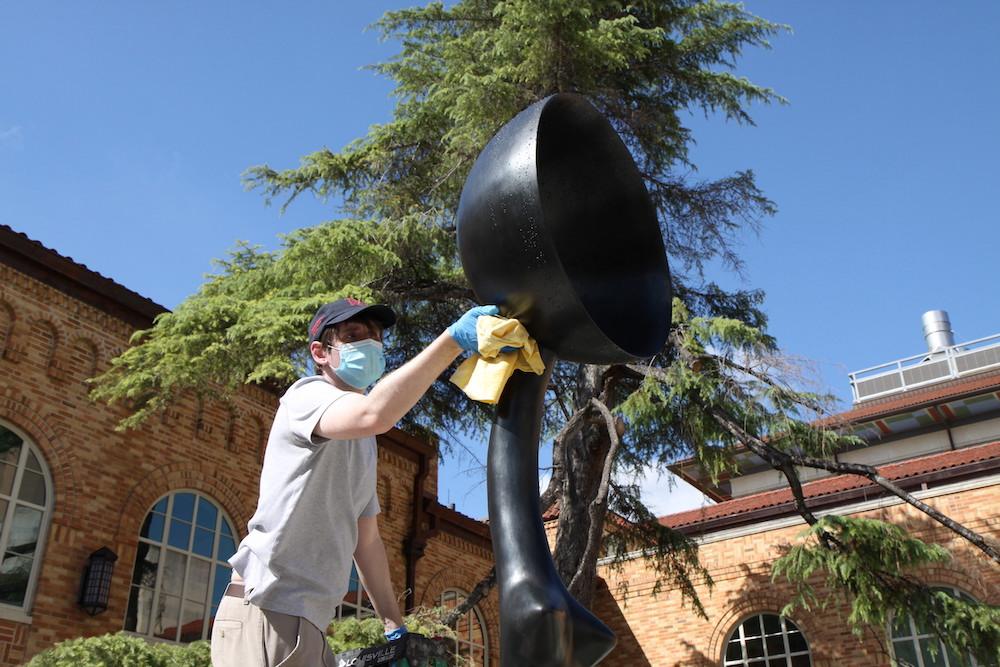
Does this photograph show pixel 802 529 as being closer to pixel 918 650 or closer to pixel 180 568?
pixel 918 650

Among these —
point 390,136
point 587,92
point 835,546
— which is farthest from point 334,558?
point 390,136

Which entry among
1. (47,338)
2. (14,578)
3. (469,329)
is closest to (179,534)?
(14,578)

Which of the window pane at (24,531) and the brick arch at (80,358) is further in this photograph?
the brick arch at (80,358)

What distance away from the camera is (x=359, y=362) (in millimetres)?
2330

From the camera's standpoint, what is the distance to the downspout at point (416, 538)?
50.1 feet

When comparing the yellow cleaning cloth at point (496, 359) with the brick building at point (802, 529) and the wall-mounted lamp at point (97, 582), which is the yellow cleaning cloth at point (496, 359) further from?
the brick building at point (802, 529)

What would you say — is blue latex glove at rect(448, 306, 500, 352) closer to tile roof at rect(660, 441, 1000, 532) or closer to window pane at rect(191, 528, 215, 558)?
window pane at rect(191, 528, 215, 558)

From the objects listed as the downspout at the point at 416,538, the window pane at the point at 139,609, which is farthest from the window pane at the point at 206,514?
the downspout at the point at 416,538

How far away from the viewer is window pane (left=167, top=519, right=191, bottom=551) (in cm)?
1148

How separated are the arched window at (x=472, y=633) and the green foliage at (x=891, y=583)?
713 centimetres

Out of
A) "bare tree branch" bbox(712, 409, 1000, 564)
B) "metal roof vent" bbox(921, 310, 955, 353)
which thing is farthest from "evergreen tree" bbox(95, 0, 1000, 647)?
"metal roof vent" bbox(921, 310, 955, 353)

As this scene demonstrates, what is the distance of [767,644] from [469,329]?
16.7 meters

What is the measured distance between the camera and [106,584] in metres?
10.1

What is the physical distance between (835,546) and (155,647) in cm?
685
